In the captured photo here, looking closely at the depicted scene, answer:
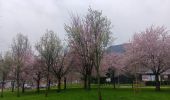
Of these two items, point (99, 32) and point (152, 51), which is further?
point (152, 51)

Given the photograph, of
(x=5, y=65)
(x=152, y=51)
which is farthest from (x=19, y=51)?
(x=152, y=51)

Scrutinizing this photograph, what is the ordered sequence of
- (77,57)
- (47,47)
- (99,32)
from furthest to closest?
(77,57) < (47,47) < (99,32)

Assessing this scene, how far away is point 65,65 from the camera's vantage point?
52844mm

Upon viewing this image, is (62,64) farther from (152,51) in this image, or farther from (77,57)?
(152,51)

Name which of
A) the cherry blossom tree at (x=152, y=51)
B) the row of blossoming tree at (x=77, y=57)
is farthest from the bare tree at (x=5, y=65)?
the cherry blossom tree at (x=152, y=51)

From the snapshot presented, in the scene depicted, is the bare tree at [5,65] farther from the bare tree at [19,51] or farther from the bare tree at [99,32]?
the bare tree at [99,32]

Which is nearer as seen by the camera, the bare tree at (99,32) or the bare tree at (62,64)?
the bare tree at (99,32)

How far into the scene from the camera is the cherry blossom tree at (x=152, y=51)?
45.6m

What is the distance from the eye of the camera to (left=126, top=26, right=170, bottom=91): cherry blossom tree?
1795 inches

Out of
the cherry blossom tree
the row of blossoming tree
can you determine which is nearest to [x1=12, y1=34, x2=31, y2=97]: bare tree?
the row of blossoming tree

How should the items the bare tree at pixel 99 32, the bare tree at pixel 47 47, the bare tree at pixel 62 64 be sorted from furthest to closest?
the bare tree at pixel 62 64, the bare tree at pixel 47 47, the bare tree at pixel 99 32

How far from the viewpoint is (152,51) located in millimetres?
46281

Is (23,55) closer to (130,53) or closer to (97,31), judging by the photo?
(130,53)

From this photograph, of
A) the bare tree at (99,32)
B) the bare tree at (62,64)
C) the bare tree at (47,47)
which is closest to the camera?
the bare tree at (99,32)
